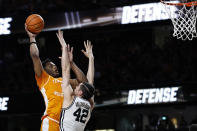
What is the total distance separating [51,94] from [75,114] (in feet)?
2.73

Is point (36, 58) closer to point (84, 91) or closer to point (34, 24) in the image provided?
point (34, 24)

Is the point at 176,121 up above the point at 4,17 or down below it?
below

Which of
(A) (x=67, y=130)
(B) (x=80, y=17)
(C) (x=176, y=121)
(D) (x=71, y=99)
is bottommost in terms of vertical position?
(C) (x=176, y=121)

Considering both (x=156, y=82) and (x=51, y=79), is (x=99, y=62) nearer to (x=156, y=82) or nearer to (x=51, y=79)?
(x=156, y=82)

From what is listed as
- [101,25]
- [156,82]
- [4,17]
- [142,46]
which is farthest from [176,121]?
[4,17]

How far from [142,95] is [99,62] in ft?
11.9

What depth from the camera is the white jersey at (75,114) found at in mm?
5215

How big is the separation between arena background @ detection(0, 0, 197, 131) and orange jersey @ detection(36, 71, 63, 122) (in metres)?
4.96

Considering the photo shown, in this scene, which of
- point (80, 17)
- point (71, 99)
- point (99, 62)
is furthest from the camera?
point (99, 62)

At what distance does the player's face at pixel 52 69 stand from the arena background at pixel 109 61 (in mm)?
4756

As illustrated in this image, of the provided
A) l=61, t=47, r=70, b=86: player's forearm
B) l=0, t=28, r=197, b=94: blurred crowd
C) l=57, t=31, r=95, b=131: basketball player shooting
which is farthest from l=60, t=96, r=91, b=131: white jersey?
l=0, t=28, r=197, b=94: blurred crowd

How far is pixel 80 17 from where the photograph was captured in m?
11.9

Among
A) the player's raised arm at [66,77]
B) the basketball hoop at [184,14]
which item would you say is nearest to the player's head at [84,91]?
the player's raised arm at [66,77]

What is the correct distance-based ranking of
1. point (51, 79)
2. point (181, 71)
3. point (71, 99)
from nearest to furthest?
point (71, 99) → point (51, 79) → point (181, 71)
